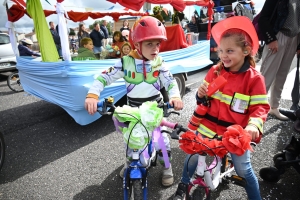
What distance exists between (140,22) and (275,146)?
8.10 ft

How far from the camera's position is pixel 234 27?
1538mm

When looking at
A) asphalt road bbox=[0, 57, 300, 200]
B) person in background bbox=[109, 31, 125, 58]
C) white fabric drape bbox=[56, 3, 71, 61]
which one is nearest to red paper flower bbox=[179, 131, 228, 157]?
asphalt road bbox=[0, 57, 300, 200]

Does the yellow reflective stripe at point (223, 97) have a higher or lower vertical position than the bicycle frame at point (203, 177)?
higher

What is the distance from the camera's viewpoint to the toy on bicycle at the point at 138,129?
4.84ft

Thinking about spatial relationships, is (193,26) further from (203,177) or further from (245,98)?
(203,177)

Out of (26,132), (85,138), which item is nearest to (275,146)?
(85,138)

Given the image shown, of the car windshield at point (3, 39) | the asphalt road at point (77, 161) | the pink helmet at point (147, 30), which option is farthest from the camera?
the car windshield at point (3, 39)

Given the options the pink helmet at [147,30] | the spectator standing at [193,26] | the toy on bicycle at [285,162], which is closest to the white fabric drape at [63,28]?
the pink helmet at [147,30]

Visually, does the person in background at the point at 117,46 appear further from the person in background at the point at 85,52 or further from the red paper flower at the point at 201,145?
the red paper flower at the point at 201,145

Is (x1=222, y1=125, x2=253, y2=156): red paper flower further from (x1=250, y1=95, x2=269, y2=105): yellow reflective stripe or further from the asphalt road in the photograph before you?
the asphalt road

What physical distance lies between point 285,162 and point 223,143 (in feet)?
4.17

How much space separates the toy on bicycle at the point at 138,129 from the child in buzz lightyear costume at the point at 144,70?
16.1 inches

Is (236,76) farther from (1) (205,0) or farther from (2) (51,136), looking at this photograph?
(1) (205,0)

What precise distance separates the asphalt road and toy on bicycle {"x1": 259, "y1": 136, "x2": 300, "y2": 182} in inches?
4.9
